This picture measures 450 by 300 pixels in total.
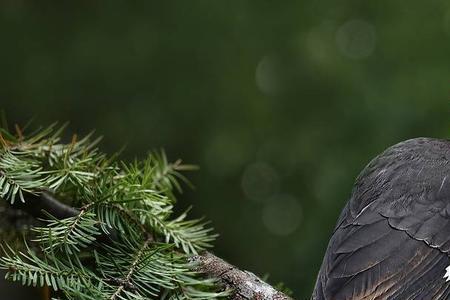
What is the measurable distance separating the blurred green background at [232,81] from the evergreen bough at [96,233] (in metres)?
4.48

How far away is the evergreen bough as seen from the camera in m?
3.08

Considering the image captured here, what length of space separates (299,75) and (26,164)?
525 centimetres

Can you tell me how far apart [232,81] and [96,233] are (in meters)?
5.19

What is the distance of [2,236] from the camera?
11.7 ft

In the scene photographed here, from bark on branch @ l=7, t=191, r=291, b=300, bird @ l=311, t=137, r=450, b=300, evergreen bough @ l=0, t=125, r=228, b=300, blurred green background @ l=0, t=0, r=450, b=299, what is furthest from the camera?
blurred green background @ l=0, t=0, r=450, b=299

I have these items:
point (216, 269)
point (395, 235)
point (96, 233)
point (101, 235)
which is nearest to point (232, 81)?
point (395, 235)

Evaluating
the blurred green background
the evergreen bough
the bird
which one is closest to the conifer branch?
the evergreen bough

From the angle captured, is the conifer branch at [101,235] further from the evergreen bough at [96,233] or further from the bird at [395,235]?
the bird at [395,235]

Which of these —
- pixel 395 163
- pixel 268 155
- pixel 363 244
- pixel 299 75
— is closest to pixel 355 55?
pixel 299 75

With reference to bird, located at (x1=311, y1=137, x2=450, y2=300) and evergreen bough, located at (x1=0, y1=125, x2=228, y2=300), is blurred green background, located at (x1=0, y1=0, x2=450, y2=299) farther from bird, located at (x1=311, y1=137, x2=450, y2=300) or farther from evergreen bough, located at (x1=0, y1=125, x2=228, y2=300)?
evergreen bough, located at (x1=0, y1=125, x2=228, y2=300)

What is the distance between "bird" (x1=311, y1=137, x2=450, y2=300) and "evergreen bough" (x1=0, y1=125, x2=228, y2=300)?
0.66m

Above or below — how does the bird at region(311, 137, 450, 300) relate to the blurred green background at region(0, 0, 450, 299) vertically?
below

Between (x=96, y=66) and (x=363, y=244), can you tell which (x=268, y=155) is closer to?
(x=96, y=66)

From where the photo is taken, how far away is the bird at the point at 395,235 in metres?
3.85
